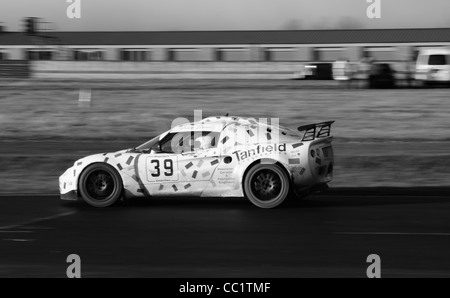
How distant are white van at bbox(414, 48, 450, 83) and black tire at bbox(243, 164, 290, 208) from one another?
22.7 metres

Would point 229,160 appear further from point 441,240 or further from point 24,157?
point 24,157

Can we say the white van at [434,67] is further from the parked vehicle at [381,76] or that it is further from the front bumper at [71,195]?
the front bumper at [71,195]

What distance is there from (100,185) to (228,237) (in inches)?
125

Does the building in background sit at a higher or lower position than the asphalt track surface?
higher

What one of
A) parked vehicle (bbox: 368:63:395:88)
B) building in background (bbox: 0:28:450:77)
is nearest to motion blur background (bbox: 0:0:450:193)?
parked vehicle (bbox: 368:63:395:88)

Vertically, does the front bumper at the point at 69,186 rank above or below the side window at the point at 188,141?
below

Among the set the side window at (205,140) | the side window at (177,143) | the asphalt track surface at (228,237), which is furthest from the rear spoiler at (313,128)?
the side window at (177,143)

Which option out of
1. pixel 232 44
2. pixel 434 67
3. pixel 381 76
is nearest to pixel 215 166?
pixel 381 76

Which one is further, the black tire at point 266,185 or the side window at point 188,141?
the side window at point 188,141

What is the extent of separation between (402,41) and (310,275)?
63867 mm

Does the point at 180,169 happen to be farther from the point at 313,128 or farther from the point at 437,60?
the point at 437,60

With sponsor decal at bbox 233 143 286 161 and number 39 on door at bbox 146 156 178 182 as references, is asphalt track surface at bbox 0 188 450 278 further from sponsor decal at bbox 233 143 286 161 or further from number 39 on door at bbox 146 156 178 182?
sponsor decal at bbox 233 143 286 161

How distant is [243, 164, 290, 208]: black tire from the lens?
38.5 feet

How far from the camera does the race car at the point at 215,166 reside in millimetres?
11797
